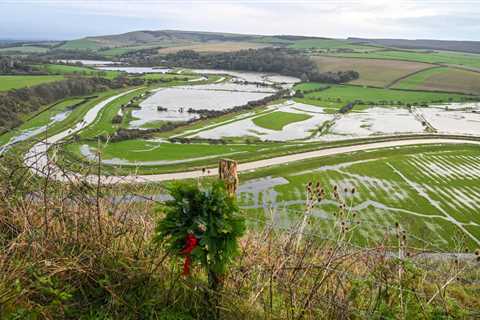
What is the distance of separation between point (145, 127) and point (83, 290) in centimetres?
4905

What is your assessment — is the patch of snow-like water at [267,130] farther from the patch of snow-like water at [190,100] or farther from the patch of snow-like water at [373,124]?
the patch of snow-like water at [190,100]

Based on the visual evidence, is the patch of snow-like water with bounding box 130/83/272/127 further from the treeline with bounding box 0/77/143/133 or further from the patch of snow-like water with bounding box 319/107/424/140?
the patch of snow-like water with bounding box 319/107/424/140

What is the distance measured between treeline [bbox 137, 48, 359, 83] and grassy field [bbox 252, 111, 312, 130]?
4536 centimetres

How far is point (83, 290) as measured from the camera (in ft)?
16.7

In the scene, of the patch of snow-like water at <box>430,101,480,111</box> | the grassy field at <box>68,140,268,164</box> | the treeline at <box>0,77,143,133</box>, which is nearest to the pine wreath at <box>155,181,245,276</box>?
the grassy field at <box>68,140,268,164</box>

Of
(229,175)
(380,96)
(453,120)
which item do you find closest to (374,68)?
(380,96)

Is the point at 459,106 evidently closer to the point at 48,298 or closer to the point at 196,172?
the point at 196,172

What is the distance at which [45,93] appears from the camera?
64875mm

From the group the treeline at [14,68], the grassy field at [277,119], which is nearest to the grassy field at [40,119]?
the treeline at [14,68]

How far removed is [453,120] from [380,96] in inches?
880

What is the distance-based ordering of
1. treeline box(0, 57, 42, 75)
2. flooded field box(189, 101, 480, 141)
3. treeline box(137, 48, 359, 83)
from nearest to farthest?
flooded field box(189, 101, 480, 141) < treeline box(0, 57, 42, 75) < treeline box(137, 48, 359, 83)

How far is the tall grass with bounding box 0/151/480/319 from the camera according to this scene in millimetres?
4859

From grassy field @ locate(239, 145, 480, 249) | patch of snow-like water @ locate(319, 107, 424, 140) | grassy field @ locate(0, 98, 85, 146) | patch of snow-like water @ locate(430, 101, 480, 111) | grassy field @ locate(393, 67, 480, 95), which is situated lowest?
grassy field @ locate(239, 145, 480, 249)

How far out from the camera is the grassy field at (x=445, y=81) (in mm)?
87562
